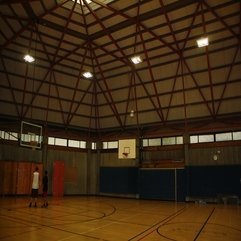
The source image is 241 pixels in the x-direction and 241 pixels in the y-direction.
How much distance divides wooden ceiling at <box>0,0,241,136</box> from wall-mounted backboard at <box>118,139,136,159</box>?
6.21 ft

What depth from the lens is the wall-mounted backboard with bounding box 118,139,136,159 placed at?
28047mm

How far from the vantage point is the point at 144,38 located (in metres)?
23.0

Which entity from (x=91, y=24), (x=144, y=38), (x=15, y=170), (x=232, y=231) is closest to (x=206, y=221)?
(x=232, y=231)

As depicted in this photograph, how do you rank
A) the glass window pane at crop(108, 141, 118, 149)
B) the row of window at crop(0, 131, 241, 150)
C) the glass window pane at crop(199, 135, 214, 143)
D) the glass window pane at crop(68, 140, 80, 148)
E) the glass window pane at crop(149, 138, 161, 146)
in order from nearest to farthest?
the row of window at crop(0, 131, 241, 150)
the glass window pane at crop(199, 135, 214, 143)
the glass window pane at crop(149, 138, 161, 146)
the glass window pane at crop(68, 140, 80, 148)
the glass window pane at crop(108, 141, 118, 149)

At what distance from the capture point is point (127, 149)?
28281 mm

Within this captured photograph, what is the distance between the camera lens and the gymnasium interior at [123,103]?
20.7 meters

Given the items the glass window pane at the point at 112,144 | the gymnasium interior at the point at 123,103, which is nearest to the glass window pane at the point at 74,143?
the gymnasium interior at the point at 123,103

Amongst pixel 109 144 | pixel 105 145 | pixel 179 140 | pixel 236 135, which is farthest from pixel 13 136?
pixel 236 135

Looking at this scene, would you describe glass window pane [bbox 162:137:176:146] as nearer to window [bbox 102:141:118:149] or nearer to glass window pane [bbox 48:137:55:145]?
window [bbox 102:141:118:149]

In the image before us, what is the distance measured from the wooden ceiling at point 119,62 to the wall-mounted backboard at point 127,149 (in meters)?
1.89

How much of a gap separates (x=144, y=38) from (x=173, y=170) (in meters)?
11.8

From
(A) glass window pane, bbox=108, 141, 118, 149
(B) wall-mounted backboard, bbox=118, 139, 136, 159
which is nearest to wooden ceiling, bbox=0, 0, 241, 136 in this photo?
(A) glass window pane, bbox=108, 141, 118, 149

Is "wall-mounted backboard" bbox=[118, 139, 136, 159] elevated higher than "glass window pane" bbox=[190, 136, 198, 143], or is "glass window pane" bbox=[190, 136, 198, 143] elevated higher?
"glass window pane" bbox=[190, 136, 198, 143]

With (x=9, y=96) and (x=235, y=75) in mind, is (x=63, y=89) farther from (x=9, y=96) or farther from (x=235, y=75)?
(x=235, y=75)
